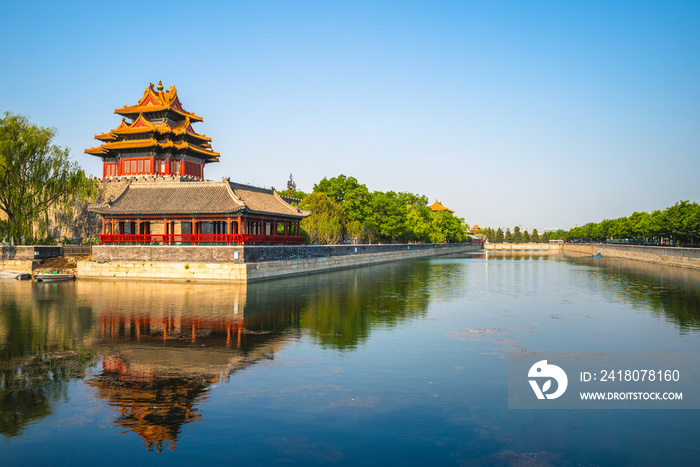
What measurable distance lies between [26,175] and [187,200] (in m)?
13.2

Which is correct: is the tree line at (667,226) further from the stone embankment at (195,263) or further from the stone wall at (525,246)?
the stone embankment at (195,263)

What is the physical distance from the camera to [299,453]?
7996 mm

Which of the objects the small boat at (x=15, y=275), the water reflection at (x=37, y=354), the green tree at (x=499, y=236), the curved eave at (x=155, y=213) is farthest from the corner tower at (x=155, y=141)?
the green tree at (x=499, y=236)

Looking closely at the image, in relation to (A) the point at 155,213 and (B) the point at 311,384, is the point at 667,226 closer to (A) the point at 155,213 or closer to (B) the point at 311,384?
(A) the point at 155,213

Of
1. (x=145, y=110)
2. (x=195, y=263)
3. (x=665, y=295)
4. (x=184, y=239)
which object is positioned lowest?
(x=665, y=295)

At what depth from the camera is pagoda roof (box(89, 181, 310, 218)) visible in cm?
4019

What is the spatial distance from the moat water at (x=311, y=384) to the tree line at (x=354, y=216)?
3821 cm

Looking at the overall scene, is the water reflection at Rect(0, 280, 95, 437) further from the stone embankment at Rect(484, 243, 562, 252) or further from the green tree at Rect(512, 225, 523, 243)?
the green tree at Rect(512, 225, 523, 243)

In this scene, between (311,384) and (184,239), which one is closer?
(311,384)

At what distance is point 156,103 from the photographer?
54719 mm

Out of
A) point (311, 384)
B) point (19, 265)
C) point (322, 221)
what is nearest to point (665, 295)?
point (311, 384)

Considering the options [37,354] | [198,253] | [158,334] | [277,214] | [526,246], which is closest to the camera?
[37,354]

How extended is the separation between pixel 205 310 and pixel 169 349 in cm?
780

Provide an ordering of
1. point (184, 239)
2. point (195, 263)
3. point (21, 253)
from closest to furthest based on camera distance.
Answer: point (195, 263), point (184, 239), point (21, 253)
